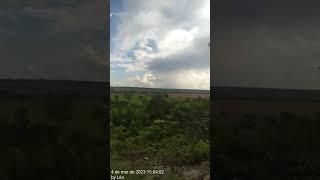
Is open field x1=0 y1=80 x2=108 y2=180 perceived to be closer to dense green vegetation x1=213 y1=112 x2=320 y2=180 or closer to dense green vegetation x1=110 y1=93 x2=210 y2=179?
dense green vegetation x1=110 y1=93 x2=210 y2=179

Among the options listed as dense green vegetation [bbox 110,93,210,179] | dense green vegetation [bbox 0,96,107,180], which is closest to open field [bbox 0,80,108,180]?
dense green vegetation [bbox 0,96,107,180]

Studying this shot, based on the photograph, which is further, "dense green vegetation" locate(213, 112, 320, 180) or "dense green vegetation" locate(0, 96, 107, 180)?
"dense green vegetation" locate(213, 112, 320, 180)

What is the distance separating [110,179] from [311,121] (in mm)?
2339

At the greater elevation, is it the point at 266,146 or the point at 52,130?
the point at 52,130

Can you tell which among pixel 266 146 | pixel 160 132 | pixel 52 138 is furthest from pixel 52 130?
pixel 266 146

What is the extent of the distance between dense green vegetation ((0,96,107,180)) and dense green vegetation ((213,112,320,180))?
4.18 ft

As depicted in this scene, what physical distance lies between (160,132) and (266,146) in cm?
118

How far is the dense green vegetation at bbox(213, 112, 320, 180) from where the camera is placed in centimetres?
521

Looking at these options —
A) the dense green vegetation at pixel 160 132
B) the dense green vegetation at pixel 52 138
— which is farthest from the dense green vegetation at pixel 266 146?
the dense green vegetation at pixel 52 138

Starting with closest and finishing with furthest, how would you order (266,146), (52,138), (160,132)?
(52,138) < (160,132) < (266,146)

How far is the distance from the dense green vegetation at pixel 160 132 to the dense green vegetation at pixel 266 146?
19 centimetres

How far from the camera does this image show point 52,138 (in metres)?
5.05

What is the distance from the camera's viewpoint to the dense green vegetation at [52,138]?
16.4ft

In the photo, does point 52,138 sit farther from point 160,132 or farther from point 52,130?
point 160,132
